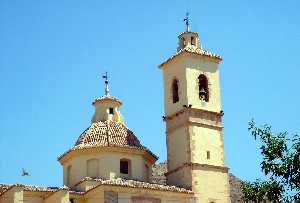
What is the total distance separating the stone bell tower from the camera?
140 ft

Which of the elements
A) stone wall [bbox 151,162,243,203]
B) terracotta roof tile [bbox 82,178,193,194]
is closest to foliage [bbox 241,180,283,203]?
terracotta roof tile [bbox 82,178,193,194]

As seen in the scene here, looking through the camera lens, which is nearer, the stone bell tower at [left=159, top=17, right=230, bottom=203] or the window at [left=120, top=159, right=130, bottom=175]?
the window at [left=120, top=159, right=130, bottom=175]

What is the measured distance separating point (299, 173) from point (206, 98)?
2101cm

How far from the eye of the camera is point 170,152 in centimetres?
4503

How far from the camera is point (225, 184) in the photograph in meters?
43.5

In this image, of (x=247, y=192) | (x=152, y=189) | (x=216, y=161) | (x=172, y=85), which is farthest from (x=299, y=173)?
(x=172, y=85)

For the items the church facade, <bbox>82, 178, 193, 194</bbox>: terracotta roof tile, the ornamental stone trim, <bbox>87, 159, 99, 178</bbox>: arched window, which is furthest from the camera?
the ornamental stone trim

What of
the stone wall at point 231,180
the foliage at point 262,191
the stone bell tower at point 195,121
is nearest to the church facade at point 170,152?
the stone bell tower at point 195,121

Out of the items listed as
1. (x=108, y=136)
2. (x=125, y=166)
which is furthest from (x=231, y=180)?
(x=108, y=136)

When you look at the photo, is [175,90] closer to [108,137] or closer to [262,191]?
[108,137]

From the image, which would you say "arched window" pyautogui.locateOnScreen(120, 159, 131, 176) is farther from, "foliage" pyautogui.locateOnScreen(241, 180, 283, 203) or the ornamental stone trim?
"foliage" pyautogui.locateOnScreen(241, 180, 283, 203)

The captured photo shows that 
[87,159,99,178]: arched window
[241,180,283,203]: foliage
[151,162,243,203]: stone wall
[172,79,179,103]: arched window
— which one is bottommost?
[241,180,283,203]: foliage

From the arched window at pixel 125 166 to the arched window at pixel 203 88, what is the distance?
23.5 ft

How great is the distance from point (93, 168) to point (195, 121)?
301 inches
